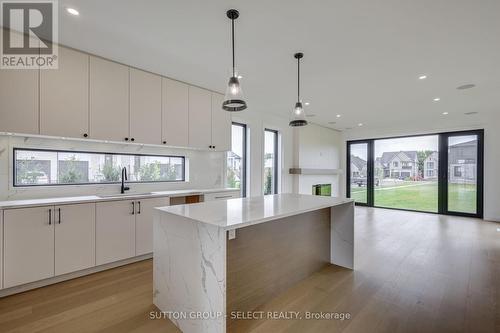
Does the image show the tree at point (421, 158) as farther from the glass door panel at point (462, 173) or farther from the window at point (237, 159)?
the window at point (237, 159)

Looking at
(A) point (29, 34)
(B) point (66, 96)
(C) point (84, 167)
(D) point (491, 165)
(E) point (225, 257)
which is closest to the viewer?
(E) point (225, 257)

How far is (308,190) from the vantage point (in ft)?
22.6

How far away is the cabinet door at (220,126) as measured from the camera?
4340mm

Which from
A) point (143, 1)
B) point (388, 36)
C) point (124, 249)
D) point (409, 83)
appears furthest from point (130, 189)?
point (409, 83)

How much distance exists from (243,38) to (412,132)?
257 inches

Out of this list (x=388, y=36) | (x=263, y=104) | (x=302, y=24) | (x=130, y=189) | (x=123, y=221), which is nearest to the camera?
(x=302, y=24)

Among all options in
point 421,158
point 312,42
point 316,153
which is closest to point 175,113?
point 312,42

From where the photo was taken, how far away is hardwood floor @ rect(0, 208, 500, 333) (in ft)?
6.39

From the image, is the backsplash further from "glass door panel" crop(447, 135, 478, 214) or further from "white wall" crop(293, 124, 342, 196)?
"glass door panel" crop(447, 135, 478, 214)

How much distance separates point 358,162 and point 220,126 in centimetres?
575

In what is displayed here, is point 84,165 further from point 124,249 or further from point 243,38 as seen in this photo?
point 243,38

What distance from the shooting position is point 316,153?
718 centimetres

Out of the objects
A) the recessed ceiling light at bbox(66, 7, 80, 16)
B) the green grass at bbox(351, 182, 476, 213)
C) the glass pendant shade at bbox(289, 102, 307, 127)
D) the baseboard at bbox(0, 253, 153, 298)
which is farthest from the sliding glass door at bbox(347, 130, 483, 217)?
the recessed ceiling light at bbox(66, 7, 80, 16)

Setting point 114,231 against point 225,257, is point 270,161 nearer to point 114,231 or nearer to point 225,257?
point 114,231
